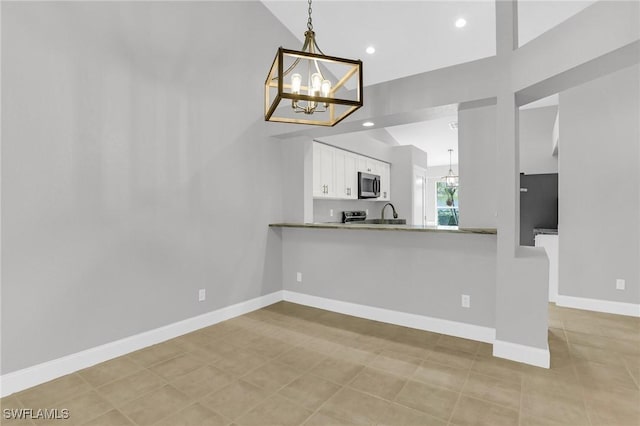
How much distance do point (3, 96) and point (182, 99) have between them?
1344 mm

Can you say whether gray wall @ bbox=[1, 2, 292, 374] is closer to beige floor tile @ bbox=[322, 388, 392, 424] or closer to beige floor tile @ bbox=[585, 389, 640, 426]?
beige floor tile @ bbox=[322, 388, 392, 424]

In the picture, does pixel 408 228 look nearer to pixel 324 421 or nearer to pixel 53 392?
pixel 324 421

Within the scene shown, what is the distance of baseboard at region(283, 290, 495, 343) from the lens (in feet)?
9.87

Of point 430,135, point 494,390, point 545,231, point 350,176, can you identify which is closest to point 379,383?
point 494,390

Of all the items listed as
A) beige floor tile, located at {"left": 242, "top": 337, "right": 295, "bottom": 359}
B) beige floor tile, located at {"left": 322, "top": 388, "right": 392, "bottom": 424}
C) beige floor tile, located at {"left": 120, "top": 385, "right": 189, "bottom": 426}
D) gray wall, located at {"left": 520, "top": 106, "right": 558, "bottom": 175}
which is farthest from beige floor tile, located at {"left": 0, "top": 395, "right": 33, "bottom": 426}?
gray wall, located at {"left": 520, "top": 106, "right": 558, "bottom": 175}

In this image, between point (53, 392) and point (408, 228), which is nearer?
point (53, 392)

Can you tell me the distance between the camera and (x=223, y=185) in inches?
142

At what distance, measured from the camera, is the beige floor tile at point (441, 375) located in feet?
7.38

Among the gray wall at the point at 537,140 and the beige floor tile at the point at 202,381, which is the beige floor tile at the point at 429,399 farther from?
the gray wall at the point at 537,140

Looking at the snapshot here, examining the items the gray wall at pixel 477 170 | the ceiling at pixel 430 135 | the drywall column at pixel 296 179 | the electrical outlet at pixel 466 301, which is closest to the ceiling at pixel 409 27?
the gray wall at pixel 477 170

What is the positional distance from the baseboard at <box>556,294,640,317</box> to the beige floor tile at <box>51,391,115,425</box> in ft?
15.8

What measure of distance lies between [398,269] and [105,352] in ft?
9.07

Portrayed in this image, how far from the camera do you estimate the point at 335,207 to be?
620cm

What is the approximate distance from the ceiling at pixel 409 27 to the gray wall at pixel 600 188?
1.08 metres
